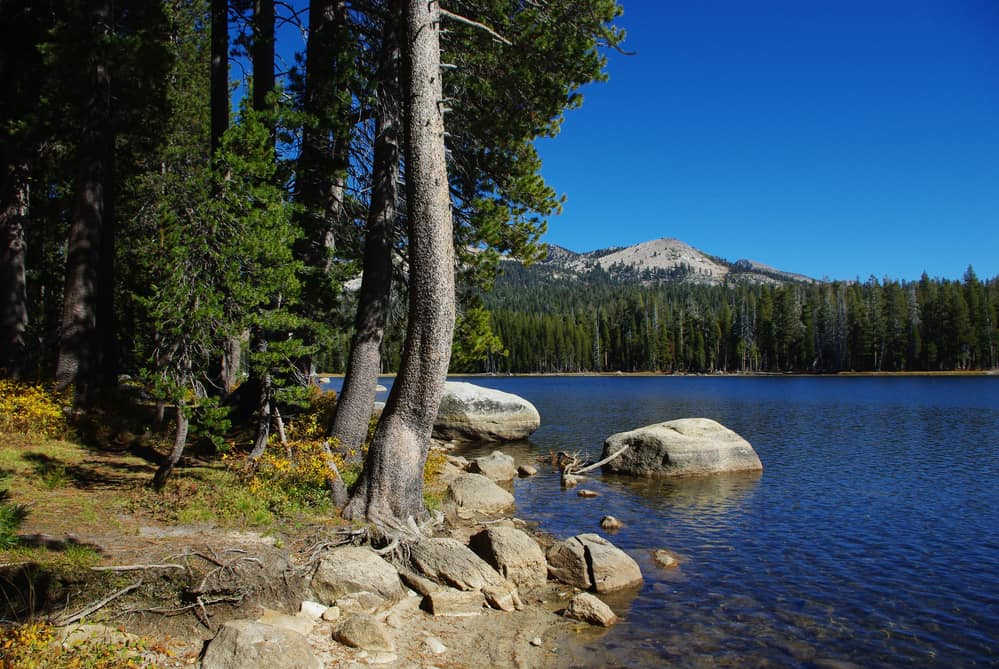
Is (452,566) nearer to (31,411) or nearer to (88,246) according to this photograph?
(31,411)

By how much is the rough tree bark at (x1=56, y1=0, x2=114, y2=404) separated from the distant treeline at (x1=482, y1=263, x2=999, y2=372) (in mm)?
79459

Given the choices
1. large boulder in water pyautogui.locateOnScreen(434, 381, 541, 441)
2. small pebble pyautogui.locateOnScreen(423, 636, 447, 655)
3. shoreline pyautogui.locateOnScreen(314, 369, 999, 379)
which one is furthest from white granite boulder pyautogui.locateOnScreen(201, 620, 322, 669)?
shoreline pyautogui.locateOnScreen(314, 369, 999, 379)

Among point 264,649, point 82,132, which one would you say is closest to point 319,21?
point 82,132

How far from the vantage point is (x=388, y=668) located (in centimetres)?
634

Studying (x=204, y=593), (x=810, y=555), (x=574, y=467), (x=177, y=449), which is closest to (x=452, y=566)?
(x=204, y=593)

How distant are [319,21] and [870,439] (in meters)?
28.5

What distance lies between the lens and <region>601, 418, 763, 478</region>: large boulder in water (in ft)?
64.5

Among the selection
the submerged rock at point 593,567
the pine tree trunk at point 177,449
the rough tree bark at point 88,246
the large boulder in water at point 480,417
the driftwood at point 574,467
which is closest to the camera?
the pine tree trunk at point 177,449

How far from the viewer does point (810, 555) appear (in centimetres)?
1162

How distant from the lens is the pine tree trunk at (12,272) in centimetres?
1451

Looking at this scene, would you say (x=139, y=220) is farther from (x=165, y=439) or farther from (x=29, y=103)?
(x=165, y=439)

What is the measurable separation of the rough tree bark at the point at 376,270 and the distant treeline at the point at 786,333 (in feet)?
268

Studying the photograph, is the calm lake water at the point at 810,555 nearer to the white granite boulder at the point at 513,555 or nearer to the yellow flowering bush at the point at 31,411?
the white granite boulder at the point at 513,555

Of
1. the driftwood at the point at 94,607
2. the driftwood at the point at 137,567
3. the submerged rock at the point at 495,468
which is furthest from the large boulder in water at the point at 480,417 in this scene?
the driftwood at the point at 94,607
